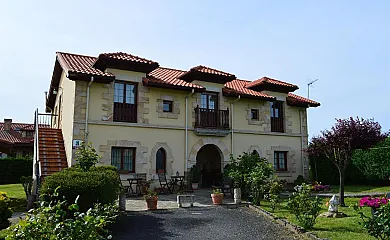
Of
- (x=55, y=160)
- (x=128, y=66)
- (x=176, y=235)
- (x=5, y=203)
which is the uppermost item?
(x=128, y=66)

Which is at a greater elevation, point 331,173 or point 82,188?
point 82,188

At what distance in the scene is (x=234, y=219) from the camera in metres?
8.84

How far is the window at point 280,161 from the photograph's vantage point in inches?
688

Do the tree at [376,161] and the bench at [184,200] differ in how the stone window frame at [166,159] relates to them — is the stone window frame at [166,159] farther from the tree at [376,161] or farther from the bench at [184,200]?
the tree at [376,161]

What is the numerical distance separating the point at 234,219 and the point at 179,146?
6232 millimetres

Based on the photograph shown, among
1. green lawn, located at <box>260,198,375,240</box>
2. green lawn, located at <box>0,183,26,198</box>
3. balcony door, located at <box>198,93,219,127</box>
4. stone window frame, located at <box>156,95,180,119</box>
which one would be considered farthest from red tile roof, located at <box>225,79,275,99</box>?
green lawn, located at <box>0,183,26,198</box>

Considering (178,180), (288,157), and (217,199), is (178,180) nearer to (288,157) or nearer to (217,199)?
(217,199)

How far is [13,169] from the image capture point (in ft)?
73.6

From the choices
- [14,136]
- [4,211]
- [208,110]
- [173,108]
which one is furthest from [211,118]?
[14,136]

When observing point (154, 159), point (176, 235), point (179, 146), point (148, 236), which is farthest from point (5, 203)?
point (179, 146)

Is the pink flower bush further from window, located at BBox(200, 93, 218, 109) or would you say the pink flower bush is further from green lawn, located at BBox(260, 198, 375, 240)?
window, located at BBox(200, 93, 218, 109)

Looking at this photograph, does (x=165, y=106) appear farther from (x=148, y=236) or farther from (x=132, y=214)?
(x=148, y=236)

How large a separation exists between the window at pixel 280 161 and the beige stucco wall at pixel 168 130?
0.27 metres

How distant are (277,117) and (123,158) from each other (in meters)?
8.84
